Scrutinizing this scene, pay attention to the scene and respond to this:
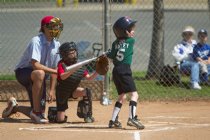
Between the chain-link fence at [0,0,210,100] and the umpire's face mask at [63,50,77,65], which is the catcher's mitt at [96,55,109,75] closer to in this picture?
the umpire's face mask at [63,50,77,65]

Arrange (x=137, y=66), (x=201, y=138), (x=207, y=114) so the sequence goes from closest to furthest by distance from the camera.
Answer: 1. (x=201, y=138)
2. (x=207, y=114)
3. (x=137, y=66)

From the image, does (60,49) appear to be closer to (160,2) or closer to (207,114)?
(207,114)

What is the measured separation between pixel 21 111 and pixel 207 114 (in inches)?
115

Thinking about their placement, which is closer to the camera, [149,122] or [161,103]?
[149,122]

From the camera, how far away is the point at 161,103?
458 inches

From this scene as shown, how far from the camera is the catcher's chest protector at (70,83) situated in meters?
9.14

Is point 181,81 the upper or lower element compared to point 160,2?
lower

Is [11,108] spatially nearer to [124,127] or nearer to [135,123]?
[124,127]

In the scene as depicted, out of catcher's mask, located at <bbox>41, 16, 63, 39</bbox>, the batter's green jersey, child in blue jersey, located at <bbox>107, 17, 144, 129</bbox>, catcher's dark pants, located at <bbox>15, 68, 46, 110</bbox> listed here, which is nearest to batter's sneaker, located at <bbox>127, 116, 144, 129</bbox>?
child in blue jersey, located at <bbox>107, 17, 144, 129</bbox>

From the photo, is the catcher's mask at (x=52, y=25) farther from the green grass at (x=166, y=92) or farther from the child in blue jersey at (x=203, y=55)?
the child in blue jersey at (x=203, y=55)

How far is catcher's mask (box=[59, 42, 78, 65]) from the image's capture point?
29.9 ft

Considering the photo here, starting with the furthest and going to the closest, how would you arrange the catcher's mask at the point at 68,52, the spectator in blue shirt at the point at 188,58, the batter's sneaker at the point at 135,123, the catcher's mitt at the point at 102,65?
the spectator in blue shirt at the point at 188,58 → the catcher's mask at the point at 68,52 → the catcher's mitt at the point at 102,65 → the batter's sneaker at the point at 135,123

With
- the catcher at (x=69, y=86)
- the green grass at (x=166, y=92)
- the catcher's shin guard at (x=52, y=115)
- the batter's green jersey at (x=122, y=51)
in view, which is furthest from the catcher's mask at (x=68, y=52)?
the green grass at (x=166, y=92)

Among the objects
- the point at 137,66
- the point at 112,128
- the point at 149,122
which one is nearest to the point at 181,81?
the point at 137,66
